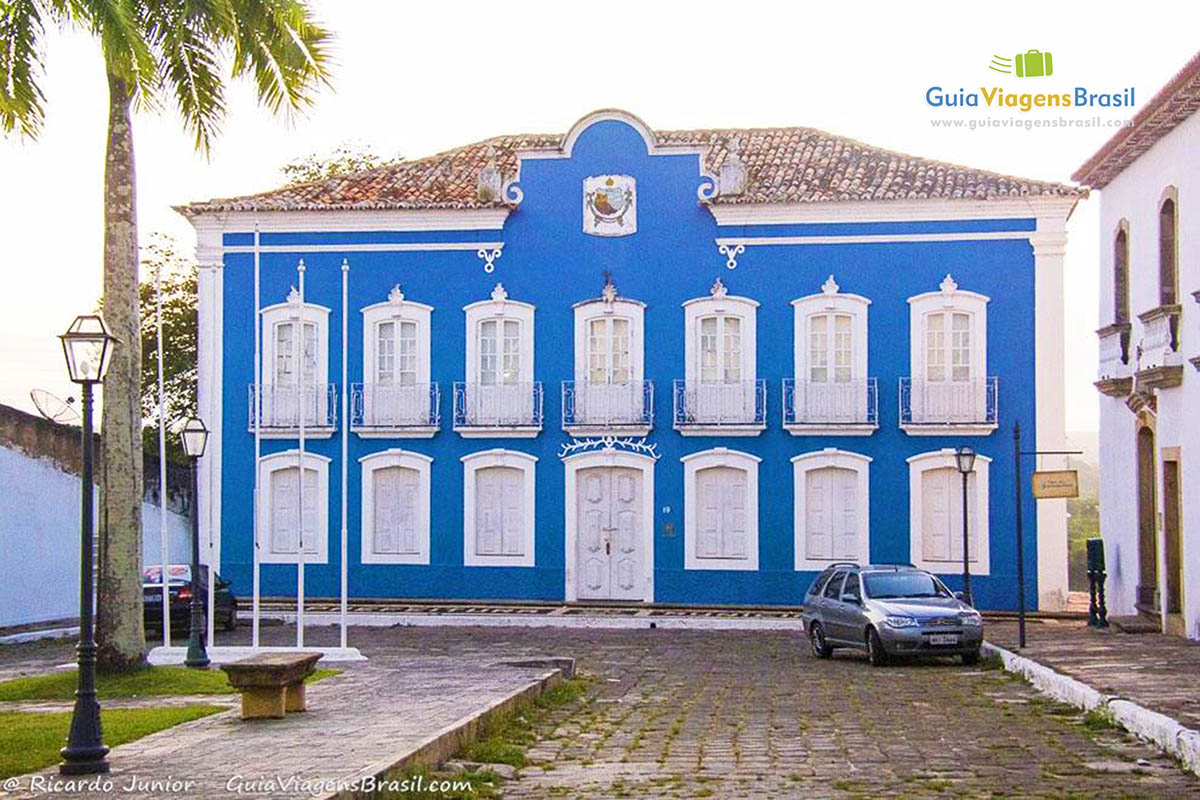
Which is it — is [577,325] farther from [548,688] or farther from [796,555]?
[548,688]

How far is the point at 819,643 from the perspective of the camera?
80.3 feet

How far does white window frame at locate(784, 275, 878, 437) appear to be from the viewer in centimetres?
3350

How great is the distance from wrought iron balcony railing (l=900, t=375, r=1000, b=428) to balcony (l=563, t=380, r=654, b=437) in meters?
5.09

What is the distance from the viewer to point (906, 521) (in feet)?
109

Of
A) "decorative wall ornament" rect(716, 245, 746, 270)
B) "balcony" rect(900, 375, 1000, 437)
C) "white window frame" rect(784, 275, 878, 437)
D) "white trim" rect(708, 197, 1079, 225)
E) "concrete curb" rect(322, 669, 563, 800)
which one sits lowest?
"concrete curb" rect(322, 669, 563, 800)

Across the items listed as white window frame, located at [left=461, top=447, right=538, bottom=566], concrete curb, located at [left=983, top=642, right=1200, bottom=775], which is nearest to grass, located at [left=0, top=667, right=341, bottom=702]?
concrete curb, located at [left=983, top=642, right=1200, bottom=775]

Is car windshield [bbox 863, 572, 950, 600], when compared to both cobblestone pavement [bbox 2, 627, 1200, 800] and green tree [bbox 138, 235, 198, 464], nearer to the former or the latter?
cobblestone pavement [bbox 2, 627, 1200, 800]

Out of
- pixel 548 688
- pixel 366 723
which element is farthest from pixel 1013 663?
pixel 366 723

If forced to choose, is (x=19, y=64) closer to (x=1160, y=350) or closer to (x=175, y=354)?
(x=1160, y=350)

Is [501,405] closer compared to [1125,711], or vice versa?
[1125,711]

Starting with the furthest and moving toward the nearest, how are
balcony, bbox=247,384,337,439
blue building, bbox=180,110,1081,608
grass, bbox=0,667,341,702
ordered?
1. balcony, bbox=247,384,337,439
2. blue building, bbox=180,110,1081,608
3. grass, bbox=0,667,341,702

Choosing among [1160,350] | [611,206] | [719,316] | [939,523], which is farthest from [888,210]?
[1160,350]

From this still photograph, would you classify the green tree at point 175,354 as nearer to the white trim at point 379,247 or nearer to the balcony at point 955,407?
the white trim at point 379,247

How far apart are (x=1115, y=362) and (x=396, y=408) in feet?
46.6
